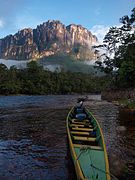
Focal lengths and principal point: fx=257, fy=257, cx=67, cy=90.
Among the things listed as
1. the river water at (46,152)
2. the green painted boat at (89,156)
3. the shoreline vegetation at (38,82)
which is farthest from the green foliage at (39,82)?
the green painted boat at (89,156)

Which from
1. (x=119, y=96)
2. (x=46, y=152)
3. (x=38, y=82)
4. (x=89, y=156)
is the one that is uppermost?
(x=38, y=82)

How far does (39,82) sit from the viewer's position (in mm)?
127312

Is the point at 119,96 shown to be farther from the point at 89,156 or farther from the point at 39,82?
the point at 39,82

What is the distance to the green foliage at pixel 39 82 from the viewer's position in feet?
376

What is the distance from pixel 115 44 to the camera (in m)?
72.3

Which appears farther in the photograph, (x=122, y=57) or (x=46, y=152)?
(x=122, y=57)

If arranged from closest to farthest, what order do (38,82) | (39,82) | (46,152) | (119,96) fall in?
(46,152), (119,96), (38,82), (39,82)

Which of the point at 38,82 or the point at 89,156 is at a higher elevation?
the point at 38,82

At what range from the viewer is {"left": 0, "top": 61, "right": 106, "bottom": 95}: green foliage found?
115m

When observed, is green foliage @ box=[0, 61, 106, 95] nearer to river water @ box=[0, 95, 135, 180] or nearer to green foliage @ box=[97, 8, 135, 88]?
green foliage @ box=[97, 8, 135, 88]

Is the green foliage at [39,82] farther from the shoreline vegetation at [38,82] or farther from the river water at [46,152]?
the river water at [46,152]

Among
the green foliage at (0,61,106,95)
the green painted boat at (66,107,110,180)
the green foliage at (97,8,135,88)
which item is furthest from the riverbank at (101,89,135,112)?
the green foliage at (0,61,106,95)

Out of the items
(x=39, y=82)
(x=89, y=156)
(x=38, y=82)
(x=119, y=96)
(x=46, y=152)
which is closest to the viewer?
(x=89, y=156)

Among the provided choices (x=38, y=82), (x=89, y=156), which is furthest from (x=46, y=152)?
(x=38, y=82)
